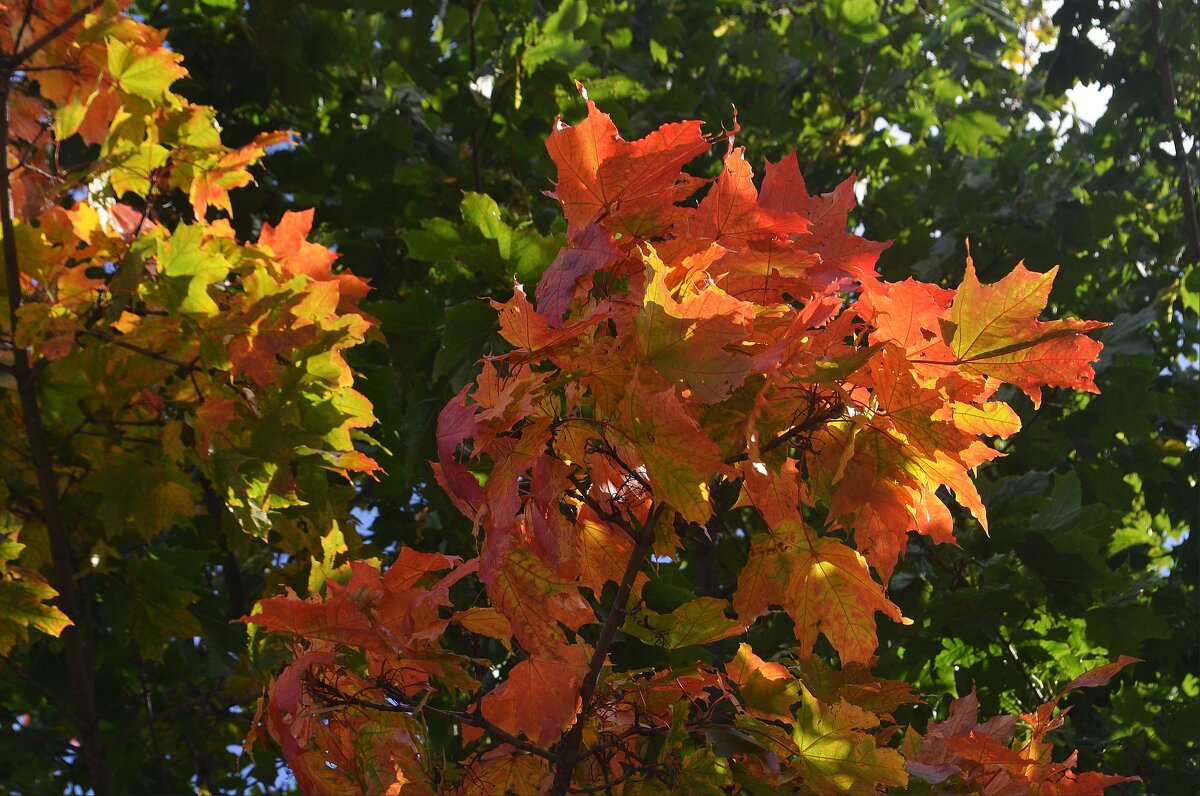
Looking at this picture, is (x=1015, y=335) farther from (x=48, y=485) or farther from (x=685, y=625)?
(x=48, y=485)

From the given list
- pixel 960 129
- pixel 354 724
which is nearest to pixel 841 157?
pixel 960 129

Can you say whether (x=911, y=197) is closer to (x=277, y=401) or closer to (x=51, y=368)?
(x=277, y=401)

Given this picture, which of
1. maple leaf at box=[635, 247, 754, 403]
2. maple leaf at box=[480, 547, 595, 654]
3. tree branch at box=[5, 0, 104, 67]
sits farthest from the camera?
tree branch at box=[5, 0, 104, 67]

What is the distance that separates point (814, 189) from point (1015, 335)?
3134mm

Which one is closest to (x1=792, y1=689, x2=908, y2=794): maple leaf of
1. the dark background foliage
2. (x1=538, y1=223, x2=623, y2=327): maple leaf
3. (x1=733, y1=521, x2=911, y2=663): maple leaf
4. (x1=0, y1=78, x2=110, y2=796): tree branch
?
(x1=733, y1=521, x2=911, y2=663): maple leaf

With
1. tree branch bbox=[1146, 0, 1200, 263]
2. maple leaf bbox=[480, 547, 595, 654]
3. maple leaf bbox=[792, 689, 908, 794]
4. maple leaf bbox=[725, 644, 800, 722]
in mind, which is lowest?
maple leaf bbox=[792, 689, 908, 794]

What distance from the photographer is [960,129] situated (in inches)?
188

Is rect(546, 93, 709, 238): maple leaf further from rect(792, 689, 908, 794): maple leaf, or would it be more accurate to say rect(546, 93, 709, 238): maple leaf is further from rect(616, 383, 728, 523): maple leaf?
rect(792, 689, 908, 794): maple leaf

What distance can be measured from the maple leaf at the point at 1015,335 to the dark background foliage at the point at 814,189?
1245 millimetres

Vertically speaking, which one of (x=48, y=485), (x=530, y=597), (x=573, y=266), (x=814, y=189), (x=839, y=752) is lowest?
(x=839, y=752)

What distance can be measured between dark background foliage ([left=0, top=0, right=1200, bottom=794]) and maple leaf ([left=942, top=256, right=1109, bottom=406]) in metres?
1.25

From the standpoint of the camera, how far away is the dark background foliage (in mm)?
2676

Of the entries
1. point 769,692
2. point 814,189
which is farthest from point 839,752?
point 814,189

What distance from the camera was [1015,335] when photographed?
43.3 inches
